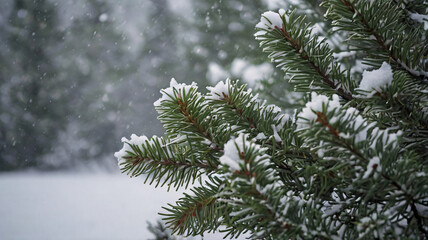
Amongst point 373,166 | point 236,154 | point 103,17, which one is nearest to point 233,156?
point 236,154

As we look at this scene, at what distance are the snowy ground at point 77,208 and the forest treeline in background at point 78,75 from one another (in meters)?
2.75

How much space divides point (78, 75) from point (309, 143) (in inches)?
461

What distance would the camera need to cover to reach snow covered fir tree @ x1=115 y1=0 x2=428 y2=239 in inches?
15.1

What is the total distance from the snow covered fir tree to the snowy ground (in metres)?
3.57

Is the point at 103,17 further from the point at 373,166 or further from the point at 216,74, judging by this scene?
the point at 373,166

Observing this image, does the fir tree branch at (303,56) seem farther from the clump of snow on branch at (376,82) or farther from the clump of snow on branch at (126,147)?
the clump of snow on branch at (126,147)

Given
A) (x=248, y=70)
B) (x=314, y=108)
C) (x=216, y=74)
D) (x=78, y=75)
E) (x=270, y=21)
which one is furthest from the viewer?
(x=78, y=75)

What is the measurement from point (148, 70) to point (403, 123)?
10773mm

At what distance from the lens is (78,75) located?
11.1 metres

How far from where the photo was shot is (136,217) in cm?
535

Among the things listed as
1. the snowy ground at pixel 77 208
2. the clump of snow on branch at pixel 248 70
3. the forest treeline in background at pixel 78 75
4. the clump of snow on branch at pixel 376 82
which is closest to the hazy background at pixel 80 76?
Result: the forest treeline in background at pixel 78 75

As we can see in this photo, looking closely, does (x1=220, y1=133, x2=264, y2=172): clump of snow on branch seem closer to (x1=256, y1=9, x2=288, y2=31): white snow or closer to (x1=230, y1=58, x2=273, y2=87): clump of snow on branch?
(x1=256, y1=9, x2=288, y2=31): white snow

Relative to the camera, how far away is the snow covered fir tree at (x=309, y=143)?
15.1 inches

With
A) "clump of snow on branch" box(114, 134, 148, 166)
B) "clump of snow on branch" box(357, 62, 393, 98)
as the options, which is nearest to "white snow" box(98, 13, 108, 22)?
"clump of snow on branch" box(114, 134, 148, 166)
